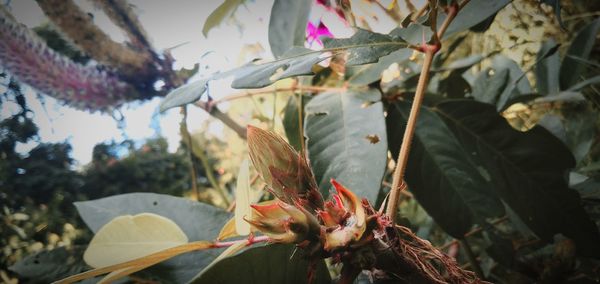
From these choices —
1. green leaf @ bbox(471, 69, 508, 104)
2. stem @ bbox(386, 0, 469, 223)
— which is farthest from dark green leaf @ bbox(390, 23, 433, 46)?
green leaf @ bbox(471, 69, 508, 104)

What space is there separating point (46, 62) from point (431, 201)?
0.52m

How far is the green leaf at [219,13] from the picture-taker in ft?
1.10

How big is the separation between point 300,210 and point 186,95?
145 millimetres

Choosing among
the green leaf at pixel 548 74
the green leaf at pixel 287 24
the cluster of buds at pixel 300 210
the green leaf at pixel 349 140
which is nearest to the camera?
the cluster of buds at pixel 300 210

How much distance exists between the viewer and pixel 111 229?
20cm

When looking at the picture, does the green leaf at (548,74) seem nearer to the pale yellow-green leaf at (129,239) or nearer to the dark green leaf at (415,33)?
the dark green leaf at (415,33)

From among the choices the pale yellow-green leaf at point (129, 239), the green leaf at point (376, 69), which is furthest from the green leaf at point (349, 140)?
the pale yellow-green leaf at point (129, 239)

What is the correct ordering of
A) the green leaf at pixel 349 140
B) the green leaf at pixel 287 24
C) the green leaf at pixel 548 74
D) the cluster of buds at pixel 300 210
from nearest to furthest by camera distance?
the cluster of buds at pixel 300 210, the green leaf at pixel 349 140, the green leaf at pixel 287 24, the green leaf at pixel 548 74

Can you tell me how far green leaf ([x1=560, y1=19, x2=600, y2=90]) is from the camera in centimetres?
41

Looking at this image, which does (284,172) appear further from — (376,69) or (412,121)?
(376,69)

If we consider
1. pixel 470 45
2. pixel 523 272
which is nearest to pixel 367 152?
pixel 523 272

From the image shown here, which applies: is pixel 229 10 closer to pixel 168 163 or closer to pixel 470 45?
pixel 470 45

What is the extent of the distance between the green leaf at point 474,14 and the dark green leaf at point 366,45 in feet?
0.26

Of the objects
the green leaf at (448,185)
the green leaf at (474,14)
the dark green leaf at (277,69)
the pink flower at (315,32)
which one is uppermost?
the pink flower at (315,32)
